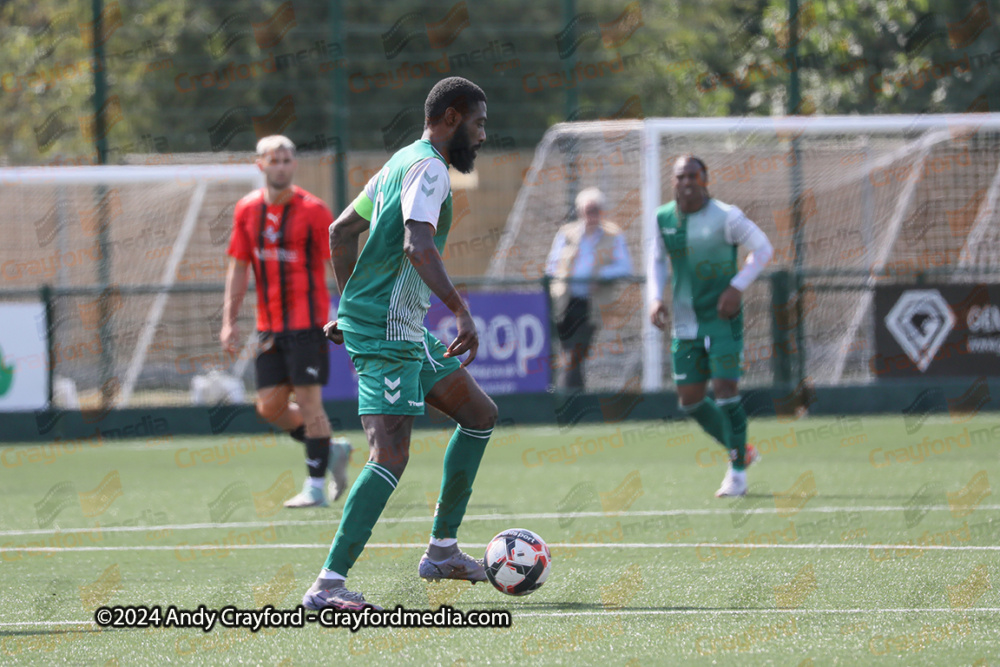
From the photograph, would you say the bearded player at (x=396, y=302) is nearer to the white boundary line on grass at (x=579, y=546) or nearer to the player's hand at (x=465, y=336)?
the player's hand at (x=465, y=336)

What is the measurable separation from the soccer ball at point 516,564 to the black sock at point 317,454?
11.4 ft

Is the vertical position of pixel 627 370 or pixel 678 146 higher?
pixel 678 146

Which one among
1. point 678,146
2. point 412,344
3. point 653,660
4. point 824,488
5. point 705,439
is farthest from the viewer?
point 678,146

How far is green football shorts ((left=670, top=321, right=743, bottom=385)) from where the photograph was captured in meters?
9.23

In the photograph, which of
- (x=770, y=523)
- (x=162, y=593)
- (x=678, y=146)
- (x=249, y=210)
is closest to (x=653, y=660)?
(x=162, y=593)

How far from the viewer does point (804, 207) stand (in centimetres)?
1662

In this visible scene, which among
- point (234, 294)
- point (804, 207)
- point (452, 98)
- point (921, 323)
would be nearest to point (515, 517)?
point (234, 294)

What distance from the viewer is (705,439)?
1302 cm

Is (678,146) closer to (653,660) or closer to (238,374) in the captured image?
(238,374)

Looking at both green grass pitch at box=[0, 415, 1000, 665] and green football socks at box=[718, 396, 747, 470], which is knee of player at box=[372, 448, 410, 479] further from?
green football socks at box=[718, 396, 747, 470]

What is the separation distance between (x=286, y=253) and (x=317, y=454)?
1290 mm

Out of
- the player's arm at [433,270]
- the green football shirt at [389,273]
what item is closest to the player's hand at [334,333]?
the green football shirt at [389,273]

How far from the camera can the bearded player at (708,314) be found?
9219mm

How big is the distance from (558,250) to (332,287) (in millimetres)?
2504
